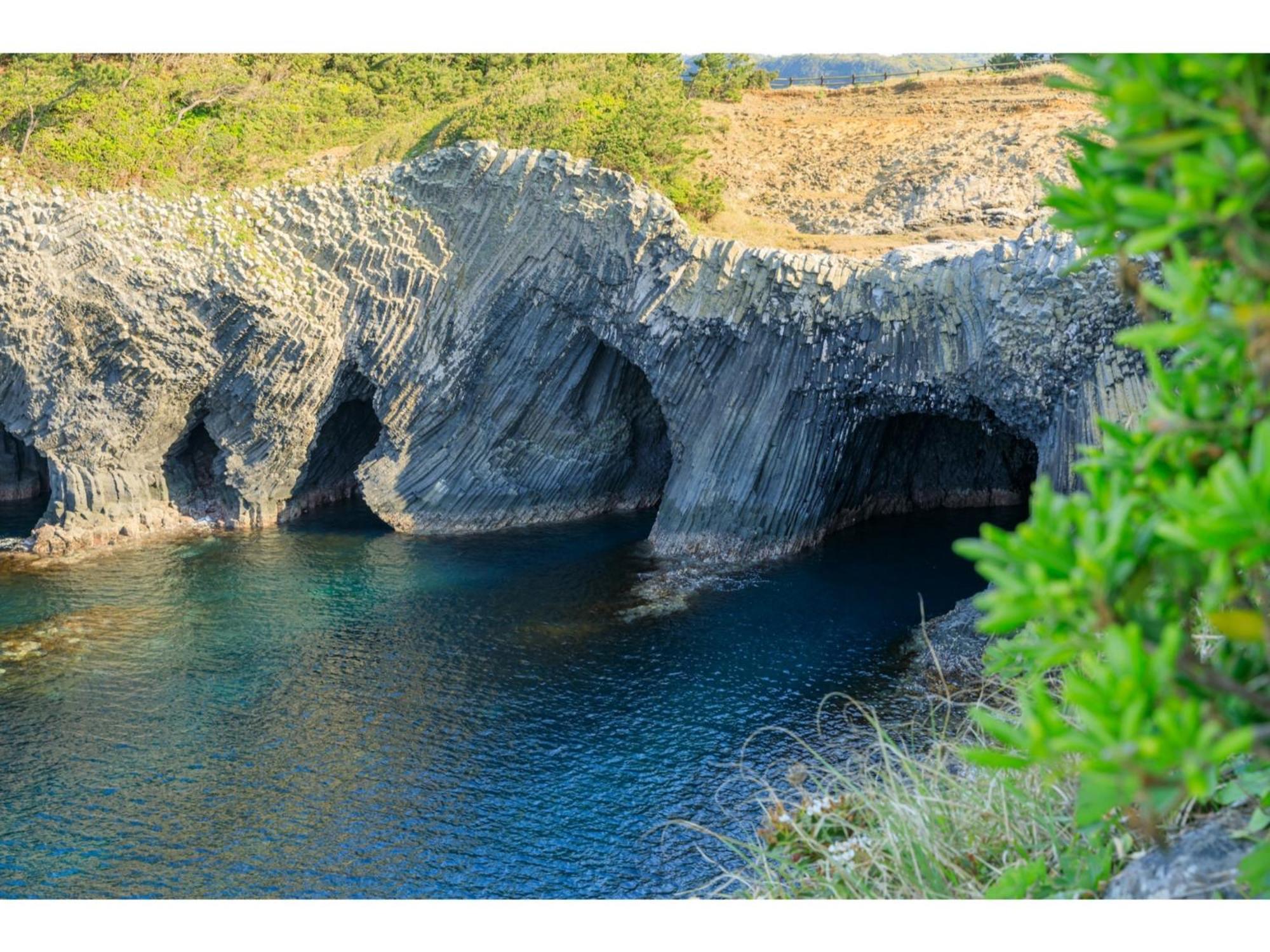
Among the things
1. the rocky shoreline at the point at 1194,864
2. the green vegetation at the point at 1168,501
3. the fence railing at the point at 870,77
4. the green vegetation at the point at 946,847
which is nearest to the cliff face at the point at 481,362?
the fence railing at the point at 870,77

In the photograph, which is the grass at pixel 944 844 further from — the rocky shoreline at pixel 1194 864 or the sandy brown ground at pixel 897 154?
the sandy brown ground at pixel 897 154

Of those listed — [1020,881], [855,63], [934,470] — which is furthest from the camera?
[855,63]

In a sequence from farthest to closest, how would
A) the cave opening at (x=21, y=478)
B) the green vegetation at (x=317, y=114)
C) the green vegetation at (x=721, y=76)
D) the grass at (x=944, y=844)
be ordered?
the green vegetation at (x=721, y=76) < the cave opening at (x=21, y=478) < the green vegetation at (x=317, y=114) < the grass at (x=944, y=844)

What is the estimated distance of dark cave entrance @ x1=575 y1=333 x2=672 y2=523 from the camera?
25656 millimetres

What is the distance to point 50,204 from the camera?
23.4 m

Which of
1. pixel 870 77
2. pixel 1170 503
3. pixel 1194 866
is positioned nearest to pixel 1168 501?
pixel 1170 503

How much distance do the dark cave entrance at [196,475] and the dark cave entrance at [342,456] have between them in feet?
5.74

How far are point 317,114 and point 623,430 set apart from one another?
1038 centimetres

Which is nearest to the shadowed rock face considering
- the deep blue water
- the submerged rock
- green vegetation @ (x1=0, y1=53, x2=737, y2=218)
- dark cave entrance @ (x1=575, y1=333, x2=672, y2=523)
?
the deep blue water

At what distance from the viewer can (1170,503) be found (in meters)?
3.30

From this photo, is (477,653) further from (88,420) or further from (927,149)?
(927,149)

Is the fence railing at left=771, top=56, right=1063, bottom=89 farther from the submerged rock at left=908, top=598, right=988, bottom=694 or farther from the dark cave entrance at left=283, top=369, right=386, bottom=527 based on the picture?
the submerged rock at left=908, top=598, right=988, bottom=694

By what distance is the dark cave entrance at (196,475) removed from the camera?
26.6 m

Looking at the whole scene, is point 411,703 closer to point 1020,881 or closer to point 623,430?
point 623,430
